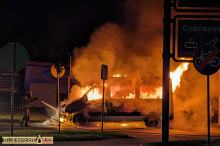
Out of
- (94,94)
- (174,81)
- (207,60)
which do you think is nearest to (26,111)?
(94,94)

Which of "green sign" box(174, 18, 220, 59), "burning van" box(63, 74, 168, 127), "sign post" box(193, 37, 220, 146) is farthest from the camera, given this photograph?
"burning van" box(63, 74, 168, 127)

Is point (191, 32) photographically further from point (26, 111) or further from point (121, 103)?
point (121, 103)

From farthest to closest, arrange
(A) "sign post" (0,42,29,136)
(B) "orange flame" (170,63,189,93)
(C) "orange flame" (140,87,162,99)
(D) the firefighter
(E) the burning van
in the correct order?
(C) "orange flame" (140,87,162,99) < (B) "orange flame" (170,63,189,93) < (E) the burning van < (D) the firefighter < (A) "sign post" (0,42,29,136)

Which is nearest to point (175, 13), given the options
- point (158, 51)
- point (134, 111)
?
point (134, 111)

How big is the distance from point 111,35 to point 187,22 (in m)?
17.7

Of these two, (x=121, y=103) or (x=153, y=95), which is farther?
(x=153, y=95)

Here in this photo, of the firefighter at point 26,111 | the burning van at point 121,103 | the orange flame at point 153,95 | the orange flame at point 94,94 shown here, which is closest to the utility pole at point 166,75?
the firefighter at point 26,111

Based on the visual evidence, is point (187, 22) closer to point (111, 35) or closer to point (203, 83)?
point (203, 83)

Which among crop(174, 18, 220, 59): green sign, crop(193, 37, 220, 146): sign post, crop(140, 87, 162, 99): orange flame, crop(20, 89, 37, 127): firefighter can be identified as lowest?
crop(20, 89, 37, 127): firefighter

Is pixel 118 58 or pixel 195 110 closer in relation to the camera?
pixel 195 110

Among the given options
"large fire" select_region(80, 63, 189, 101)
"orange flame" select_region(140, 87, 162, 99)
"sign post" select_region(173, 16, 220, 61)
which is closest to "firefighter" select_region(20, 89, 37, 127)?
"large fire" select_region(80, 63, 189, 101)

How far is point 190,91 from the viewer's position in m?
27.6

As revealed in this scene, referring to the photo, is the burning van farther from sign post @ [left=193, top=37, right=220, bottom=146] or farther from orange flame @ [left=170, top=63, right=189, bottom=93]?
sign post @ [left=193, top=37, right=220, bottom=146]

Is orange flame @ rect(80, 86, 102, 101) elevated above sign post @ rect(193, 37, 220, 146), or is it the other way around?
sign post @ rect(193, 37, 220, 146)
